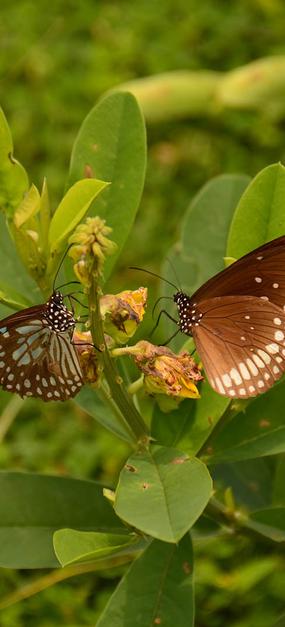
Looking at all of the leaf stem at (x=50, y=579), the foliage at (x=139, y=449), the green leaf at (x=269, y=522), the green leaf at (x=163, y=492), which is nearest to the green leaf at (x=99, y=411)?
the foliage at (x=139, y=449)

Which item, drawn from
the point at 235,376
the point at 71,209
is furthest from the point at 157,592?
the point at 71,209

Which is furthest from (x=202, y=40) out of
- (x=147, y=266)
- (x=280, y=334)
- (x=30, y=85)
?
(x=280, y=334)

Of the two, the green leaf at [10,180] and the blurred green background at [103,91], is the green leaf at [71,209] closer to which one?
the green leaf at [10,180]

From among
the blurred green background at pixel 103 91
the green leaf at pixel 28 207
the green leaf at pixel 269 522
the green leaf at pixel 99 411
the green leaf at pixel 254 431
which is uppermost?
the green leaf at pixel 28 207

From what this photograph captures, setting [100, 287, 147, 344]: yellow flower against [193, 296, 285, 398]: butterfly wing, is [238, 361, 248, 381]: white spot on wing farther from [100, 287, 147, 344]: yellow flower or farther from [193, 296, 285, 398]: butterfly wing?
[100, 287, 147, 344]: yellow flower

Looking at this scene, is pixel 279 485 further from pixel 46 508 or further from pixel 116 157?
pixel 116 157

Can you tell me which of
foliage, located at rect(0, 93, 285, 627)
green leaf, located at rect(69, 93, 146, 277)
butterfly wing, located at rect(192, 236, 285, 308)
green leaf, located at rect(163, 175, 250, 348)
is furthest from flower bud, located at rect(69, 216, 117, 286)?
green leaf, located at rect(163, 175, 250, 348)
